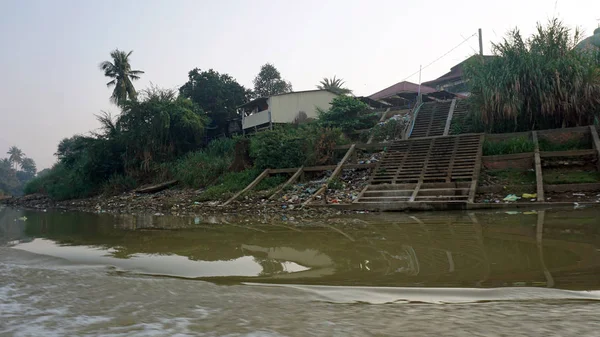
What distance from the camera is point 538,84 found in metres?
11.0

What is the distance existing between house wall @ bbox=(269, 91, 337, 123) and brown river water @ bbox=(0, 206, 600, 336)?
18374mm

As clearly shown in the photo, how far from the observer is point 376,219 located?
275 inches

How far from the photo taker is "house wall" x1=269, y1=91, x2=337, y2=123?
23438 millimetres

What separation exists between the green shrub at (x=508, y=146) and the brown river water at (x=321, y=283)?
4861 mm

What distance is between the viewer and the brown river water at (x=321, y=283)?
181 centimetres

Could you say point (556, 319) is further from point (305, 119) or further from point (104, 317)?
point (305, 119)

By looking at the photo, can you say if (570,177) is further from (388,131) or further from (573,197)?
(388,131)

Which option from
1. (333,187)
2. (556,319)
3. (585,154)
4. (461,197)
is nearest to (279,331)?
(556,319)

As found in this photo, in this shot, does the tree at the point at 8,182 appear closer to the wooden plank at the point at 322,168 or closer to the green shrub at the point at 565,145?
the wooden plank at the point at 322,168

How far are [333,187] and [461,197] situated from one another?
358 centimetres

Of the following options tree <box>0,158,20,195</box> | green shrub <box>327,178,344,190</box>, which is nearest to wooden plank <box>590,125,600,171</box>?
green shrub <box>327,178,344,190</box>

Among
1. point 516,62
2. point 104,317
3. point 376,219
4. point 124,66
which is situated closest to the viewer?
point 104,317

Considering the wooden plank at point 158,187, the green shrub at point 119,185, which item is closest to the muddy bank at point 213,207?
the wooden plank at point 158,187

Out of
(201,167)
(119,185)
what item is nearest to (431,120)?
(201,167)
